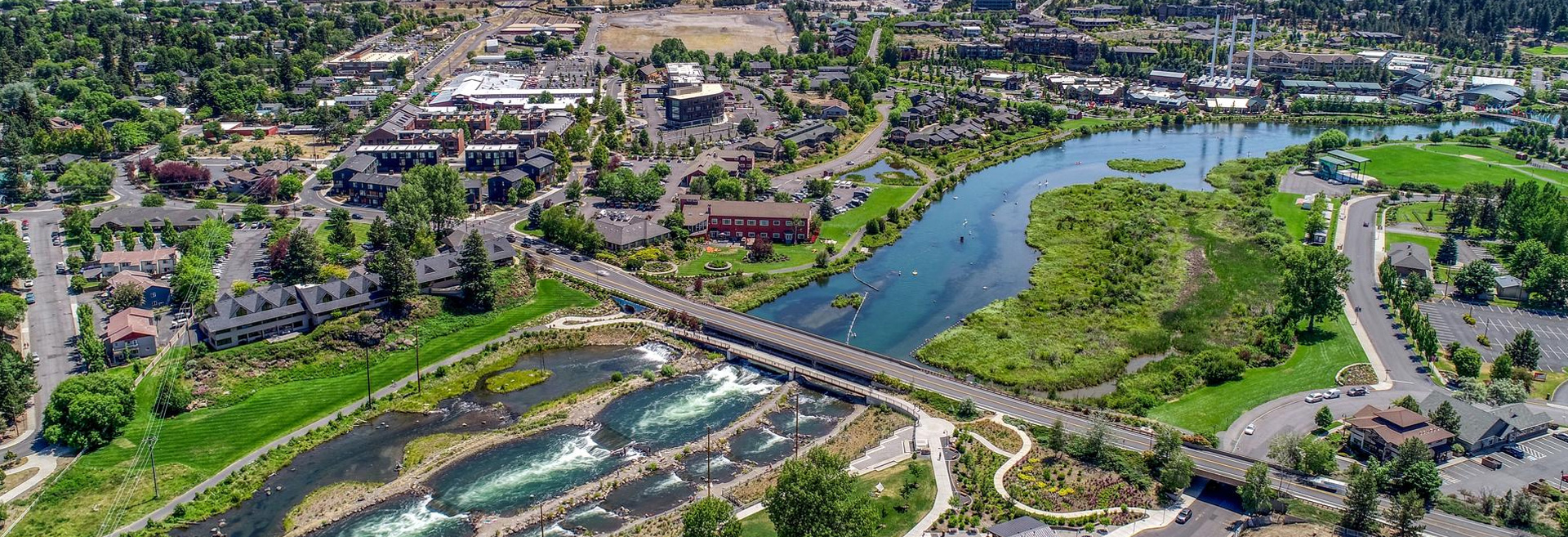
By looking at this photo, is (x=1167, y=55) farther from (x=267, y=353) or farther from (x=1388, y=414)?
(x=267, y=353)

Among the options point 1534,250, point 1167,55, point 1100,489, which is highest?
point 1167,55

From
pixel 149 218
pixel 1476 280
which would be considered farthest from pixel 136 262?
pixel 1476 280

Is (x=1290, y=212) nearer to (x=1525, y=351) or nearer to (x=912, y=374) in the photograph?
(x=1525, y=351)

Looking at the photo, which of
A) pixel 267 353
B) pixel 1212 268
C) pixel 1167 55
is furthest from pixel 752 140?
pixel 1167 55

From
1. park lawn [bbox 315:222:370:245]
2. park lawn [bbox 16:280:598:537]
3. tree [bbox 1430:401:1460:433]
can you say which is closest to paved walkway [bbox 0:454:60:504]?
park lawn [bbox 16:280:598:537]

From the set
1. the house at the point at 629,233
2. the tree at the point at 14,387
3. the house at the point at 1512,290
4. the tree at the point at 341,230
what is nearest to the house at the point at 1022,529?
the house at the point at 629,233

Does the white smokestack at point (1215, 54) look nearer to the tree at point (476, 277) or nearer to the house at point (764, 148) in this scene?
the house at point (764, 148)
